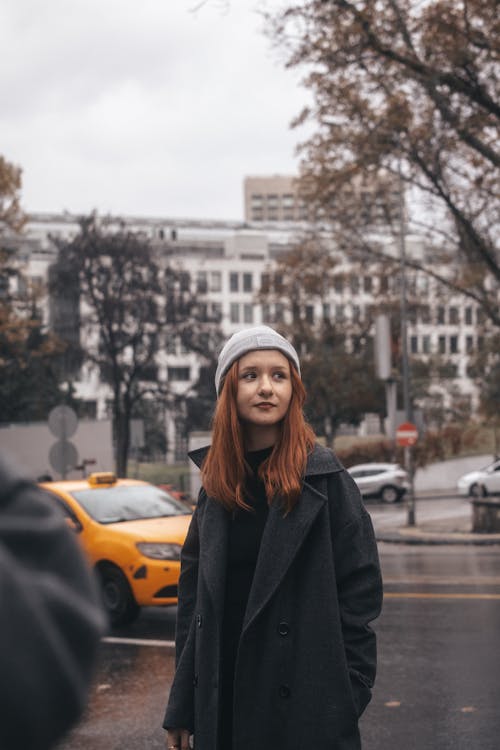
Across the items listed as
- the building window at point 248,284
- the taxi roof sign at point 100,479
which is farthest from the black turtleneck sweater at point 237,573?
the building window at point 248,284

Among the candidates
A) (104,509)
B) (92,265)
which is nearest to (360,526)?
(104,509)

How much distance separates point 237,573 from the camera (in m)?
3.21

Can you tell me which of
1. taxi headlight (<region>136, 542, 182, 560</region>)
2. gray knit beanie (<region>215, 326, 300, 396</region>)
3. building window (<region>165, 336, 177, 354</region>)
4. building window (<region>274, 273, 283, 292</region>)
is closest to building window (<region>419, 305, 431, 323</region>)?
building window (<region>274, 273, 283, 292</region>)

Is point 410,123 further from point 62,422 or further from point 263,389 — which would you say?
point 263,389

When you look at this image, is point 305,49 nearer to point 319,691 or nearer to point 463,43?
point 463,43

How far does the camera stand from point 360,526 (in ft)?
10.6

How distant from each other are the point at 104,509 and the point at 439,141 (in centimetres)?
1189

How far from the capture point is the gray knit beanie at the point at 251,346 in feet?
11.1

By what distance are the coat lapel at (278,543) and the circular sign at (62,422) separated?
18058 mm

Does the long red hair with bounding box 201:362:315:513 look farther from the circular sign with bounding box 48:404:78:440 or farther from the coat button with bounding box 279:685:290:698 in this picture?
the circular sign with bounding box 48:404:78:440

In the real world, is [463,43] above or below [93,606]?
above

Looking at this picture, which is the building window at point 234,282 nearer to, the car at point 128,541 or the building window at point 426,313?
the building window at point 426,313

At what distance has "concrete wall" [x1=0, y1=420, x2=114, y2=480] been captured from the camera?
115 ft

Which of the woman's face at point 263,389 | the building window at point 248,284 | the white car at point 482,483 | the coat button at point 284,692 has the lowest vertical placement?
the white car at point 482,483
